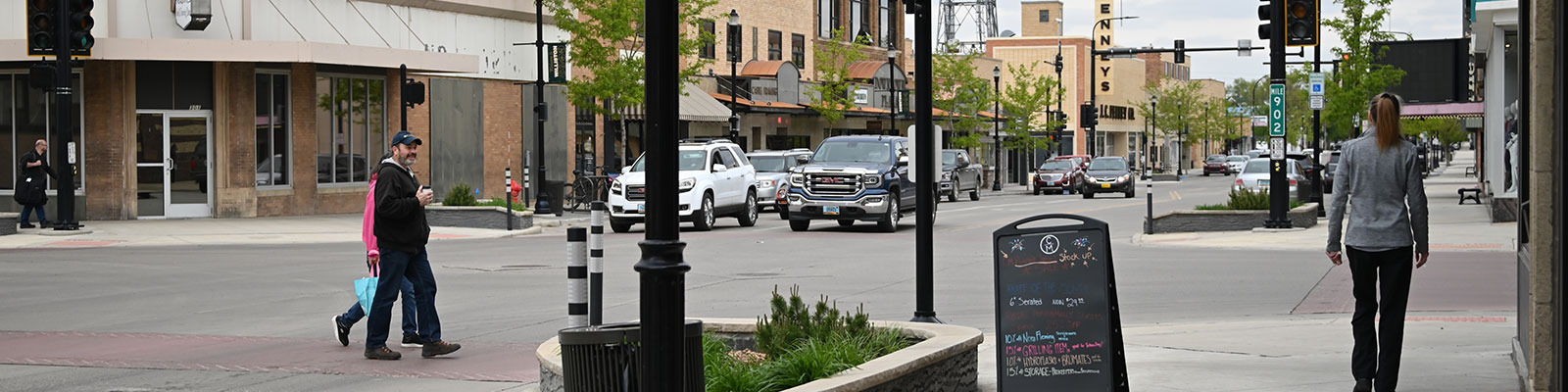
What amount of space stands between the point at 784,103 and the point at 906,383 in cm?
4888

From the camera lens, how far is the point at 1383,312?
8.06 metres

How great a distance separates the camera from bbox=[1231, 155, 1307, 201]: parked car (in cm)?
3791

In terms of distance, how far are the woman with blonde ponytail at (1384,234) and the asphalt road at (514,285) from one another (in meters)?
4.93

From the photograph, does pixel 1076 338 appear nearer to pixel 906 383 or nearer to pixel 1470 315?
pixel 906 383

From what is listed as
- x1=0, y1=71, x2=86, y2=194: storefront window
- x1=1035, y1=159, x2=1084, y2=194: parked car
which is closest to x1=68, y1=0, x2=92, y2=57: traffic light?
x1=0, y1=71, x2=86, y2=194: storefront window

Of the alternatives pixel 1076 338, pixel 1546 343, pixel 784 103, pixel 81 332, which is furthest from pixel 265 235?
pixel 784 103

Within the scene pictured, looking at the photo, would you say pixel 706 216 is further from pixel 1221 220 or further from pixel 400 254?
pixel 400 254

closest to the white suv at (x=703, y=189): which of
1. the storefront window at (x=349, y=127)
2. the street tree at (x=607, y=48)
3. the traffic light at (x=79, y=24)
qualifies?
the storefront window at (x=349, y=127)

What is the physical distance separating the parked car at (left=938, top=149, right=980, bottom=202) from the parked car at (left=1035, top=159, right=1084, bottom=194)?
6110 millimetres

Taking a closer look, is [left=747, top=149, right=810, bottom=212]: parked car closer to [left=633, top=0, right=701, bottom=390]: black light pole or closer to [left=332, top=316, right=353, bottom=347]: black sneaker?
[left=332, top=316, right=353, bottom=347]: black sneaker

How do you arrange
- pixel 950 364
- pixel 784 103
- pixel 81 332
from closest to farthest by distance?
pixel 950 364 < pixel 81 332 < pixel 784 103

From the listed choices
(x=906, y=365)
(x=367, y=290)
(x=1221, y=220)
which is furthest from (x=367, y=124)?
(x=906, y=365)

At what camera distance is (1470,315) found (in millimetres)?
12719

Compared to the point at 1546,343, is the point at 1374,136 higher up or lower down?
higher up
